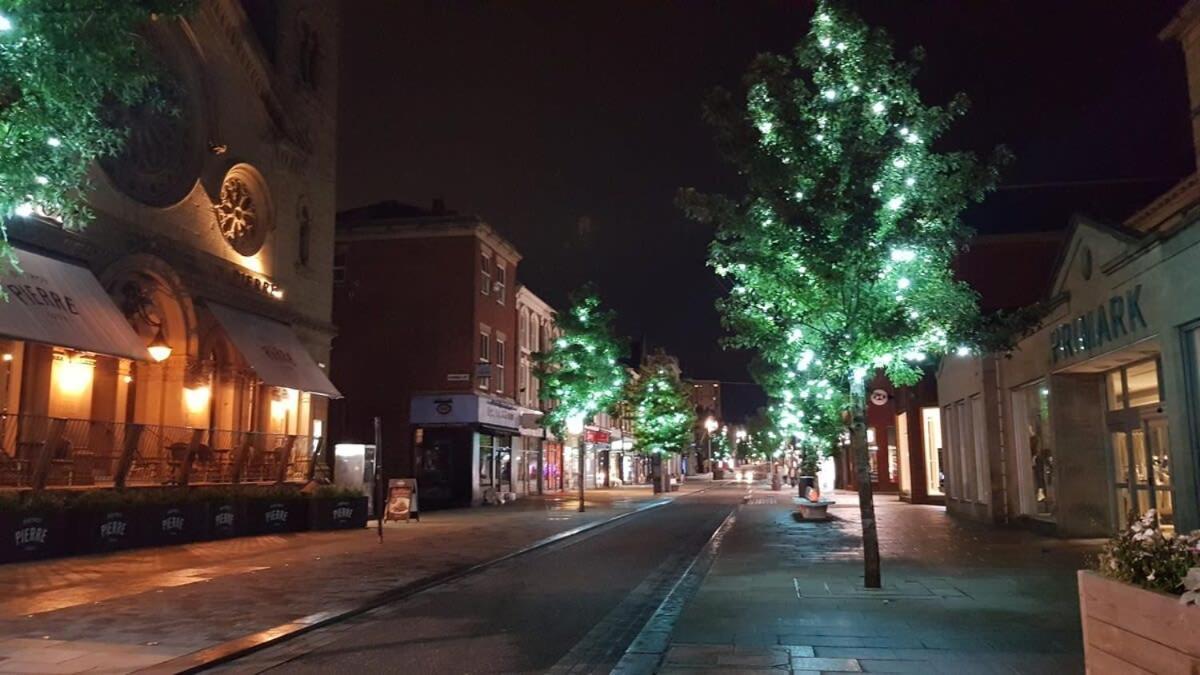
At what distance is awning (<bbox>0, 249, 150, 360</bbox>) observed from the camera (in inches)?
630

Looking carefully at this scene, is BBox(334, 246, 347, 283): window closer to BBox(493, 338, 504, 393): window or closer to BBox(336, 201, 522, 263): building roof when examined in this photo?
BBox(336, 201, 522, 263): building roof

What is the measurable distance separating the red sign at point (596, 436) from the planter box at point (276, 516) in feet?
120

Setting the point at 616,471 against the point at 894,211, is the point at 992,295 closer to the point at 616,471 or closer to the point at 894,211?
the point at 894,211

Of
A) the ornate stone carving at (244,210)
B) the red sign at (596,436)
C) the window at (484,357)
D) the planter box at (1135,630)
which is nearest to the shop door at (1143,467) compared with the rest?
the planter box at (1135,630)

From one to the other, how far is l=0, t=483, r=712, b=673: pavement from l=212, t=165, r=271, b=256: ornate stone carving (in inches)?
326

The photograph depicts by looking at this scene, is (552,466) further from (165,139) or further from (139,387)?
(165,139)

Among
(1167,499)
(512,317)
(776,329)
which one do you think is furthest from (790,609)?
(512,317)

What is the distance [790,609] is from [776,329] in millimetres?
4069

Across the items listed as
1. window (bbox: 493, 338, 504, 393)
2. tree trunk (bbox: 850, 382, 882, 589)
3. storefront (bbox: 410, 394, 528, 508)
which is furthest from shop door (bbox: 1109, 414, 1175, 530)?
window (bbox: 493, 338, 504, 393)

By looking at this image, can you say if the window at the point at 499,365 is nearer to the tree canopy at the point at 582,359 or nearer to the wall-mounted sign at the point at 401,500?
the tree canopy at the point at 582,359

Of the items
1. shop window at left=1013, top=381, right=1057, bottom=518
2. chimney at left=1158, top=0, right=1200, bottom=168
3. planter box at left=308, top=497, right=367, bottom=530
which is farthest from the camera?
planter box at left=308, top=497, right=367, bottom=530

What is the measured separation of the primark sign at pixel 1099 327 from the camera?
13836 mm

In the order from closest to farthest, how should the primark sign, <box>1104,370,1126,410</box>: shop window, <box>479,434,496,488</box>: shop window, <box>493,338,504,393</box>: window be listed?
1. the primark sign
2. <box>1104,370,1126,410</box>: shop window
3. <box>479,434,496,488</box>: shop window
4. <box>493,338,504,393</box>: window

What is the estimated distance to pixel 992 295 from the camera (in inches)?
1093
